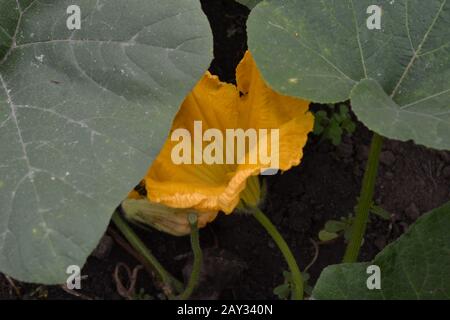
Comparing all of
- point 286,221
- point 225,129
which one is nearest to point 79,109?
point 225,129

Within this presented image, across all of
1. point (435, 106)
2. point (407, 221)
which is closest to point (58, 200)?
point (435, 106)

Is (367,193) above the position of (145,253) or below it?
above

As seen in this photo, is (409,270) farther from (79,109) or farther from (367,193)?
(79,109)

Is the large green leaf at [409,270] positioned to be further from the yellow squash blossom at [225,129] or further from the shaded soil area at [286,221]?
the shaded soil area at [286,221]

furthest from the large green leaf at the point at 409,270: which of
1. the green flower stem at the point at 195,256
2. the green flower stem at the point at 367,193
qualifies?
the green flower stem at the point at 195,256

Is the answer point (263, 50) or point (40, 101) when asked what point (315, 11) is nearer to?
point (263, 50)

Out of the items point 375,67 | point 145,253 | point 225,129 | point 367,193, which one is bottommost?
point 145,253
